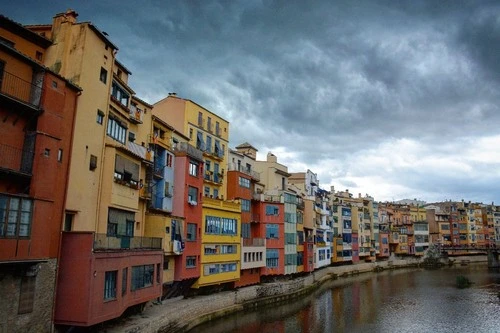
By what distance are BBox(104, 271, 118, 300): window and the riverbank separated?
2.44 m

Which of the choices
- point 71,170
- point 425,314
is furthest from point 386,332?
point 71,170

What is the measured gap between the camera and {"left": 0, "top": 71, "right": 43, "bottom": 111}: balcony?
66.3ft

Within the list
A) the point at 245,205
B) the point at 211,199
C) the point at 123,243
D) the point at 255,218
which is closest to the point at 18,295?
the point at 123,243

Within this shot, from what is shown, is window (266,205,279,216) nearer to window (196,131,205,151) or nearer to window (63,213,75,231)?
window (196,131,205,151)

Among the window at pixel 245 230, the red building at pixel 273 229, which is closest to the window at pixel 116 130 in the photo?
the window at pixel 245 230

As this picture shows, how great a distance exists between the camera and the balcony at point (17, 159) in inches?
787

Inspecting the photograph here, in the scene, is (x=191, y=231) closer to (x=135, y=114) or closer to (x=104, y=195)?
(x=135, y=114)

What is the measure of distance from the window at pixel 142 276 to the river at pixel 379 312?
23.6 feet

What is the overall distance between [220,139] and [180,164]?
12.0m

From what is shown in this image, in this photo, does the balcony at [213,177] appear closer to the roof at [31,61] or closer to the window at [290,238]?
the window at [290,238]

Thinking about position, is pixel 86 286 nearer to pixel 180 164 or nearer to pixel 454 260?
pixel 180 164

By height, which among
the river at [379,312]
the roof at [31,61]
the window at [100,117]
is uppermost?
the roof at [31,61]

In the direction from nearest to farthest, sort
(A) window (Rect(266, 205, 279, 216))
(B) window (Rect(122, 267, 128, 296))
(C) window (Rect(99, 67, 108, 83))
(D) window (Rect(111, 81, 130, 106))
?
(B) window (Rect(122, 267, 128, 296))
(C) window (Rect(99, 67, 108, 83))
(D) window (Rect(111, 81, 130, 106))
(A) window (Rect(266, 205, 279, 216))

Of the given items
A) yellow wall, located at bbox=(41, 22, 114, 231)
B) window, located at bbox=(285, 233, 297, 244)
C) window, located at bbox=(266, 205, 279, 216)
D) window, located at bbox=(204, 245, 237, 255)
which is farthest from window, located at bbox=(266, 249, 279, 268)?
yellow wall, located at bbox=(41, 22, 114, 231)
